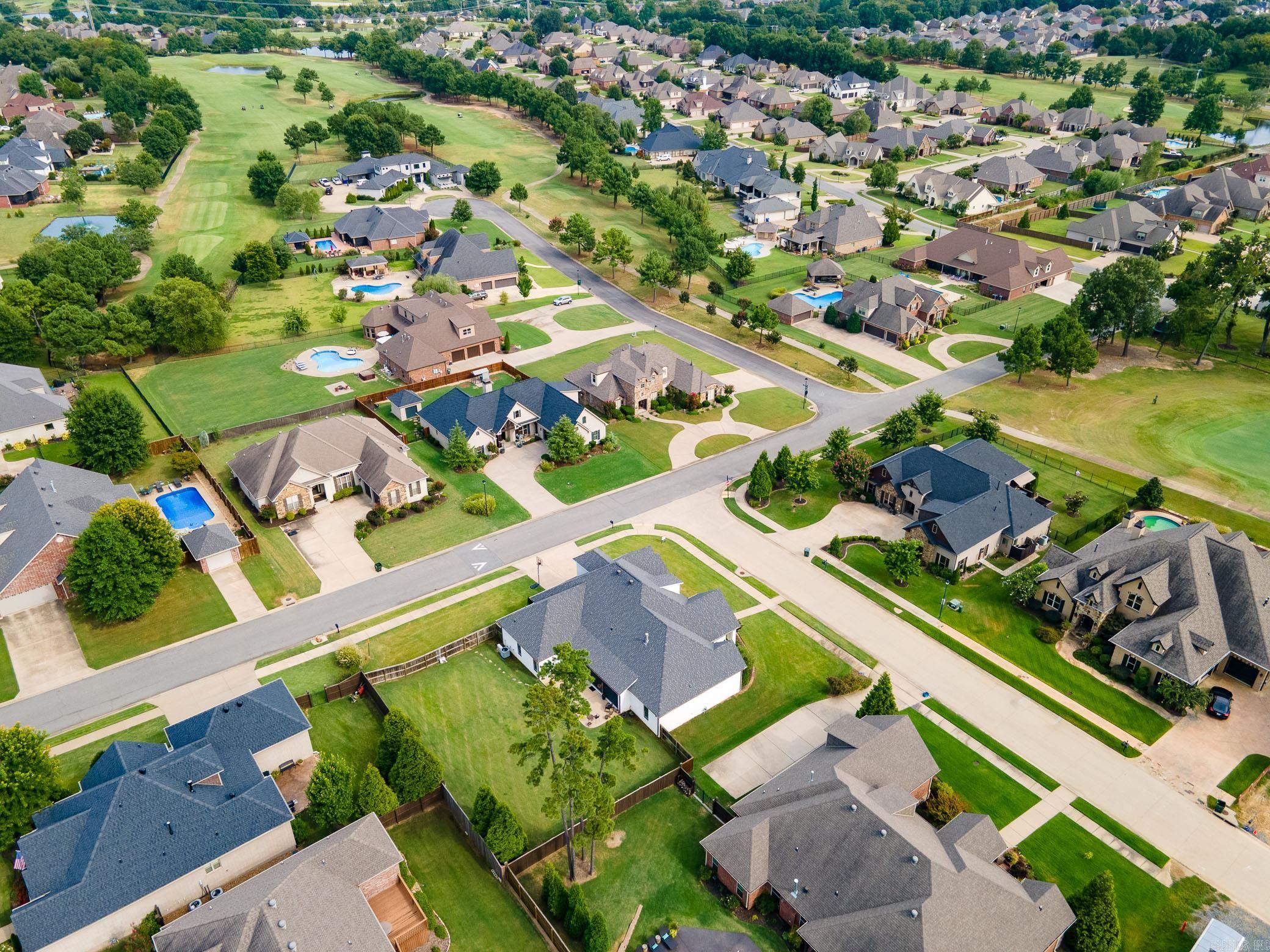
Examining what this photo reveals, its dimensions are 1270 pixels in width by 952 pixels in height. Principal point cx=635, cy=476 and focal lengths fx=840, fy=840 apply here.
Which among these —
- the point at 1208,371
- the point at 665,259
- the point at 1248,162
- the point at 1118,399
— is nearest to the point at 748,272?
the point at 665,259

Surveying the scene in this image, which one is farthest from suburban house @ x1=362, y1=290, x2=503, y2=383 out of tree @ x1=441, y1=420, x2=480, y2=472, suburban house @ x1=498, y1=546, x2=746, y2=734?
suburban house @ x1=498, y1=546, x2=746, y2=734

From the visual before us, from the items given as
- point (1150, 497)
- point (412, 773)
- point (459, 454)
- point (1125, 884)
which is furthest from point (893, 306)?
point (412, 773)

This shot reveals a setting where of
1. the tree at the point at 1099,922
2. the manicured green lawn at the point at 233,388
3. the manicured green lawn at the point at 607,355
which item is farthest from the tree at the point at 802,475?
the manicured green lawn at the point at 233,388

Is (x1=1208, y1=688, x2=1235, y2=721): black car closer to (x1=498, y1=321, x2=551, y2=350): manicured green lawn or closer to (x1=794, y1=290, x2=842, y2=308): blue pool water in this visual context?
(x1=794, y1=290, x2=842, y2=308): blue pool water

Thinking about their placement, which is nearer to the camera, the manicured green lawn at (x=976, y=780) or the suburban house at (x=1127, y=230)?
the manicured green lawn at (x=976, y=780)

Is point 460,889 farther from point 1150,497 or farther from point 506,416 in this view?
point 1150,497

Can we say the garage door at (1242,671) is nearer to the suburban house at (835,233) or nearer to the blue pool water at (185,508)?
the blue pool water at (185,508)
